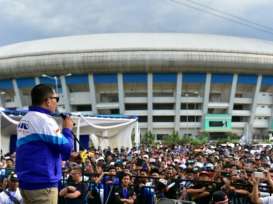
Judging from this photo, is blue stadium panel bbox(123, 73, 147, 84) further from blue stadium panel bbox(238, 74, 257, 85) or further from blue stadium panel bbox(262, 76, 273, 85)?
blue stadium panel bbox(262, 76, 273, 85)

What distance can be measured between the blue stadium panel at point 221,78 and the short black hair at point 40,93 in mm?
75512

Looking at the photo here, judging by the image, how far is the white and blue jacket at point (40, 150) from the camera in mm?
4227

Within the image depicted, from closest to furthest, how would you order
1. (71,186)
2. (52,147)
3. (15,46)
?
1. (52,147)
2. (71,186)
3. (15,46)

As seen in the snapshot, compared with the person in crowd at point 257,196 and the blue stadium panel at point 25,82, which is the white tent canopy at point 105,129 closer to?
the person in crowd at point 257,196

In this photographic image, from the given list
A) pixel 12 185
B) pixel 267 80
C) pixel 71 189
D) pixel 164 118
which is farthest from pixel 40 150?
pixel 267 80

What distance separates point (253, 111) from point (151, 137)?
2017cm

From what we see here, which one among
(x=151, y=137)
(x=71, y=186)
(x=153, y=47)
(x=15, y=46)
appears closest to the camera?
(x=71, y=186)

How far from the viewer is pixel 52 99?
14.4ft

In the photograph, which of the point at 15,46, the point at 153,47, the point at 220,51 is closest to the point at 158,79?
the point at 153,47

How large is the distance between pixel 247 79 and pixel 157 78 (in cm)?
1503

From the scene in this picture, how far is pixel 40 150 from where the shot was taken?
13.9 feet

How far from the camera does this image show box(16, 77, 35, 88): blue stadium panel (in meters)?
81.3

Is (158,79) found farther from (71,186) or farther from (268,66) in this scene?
(71,186)

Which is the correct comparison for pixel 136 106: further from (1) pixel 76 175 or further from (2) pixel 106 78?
(1) pixel 76 175
